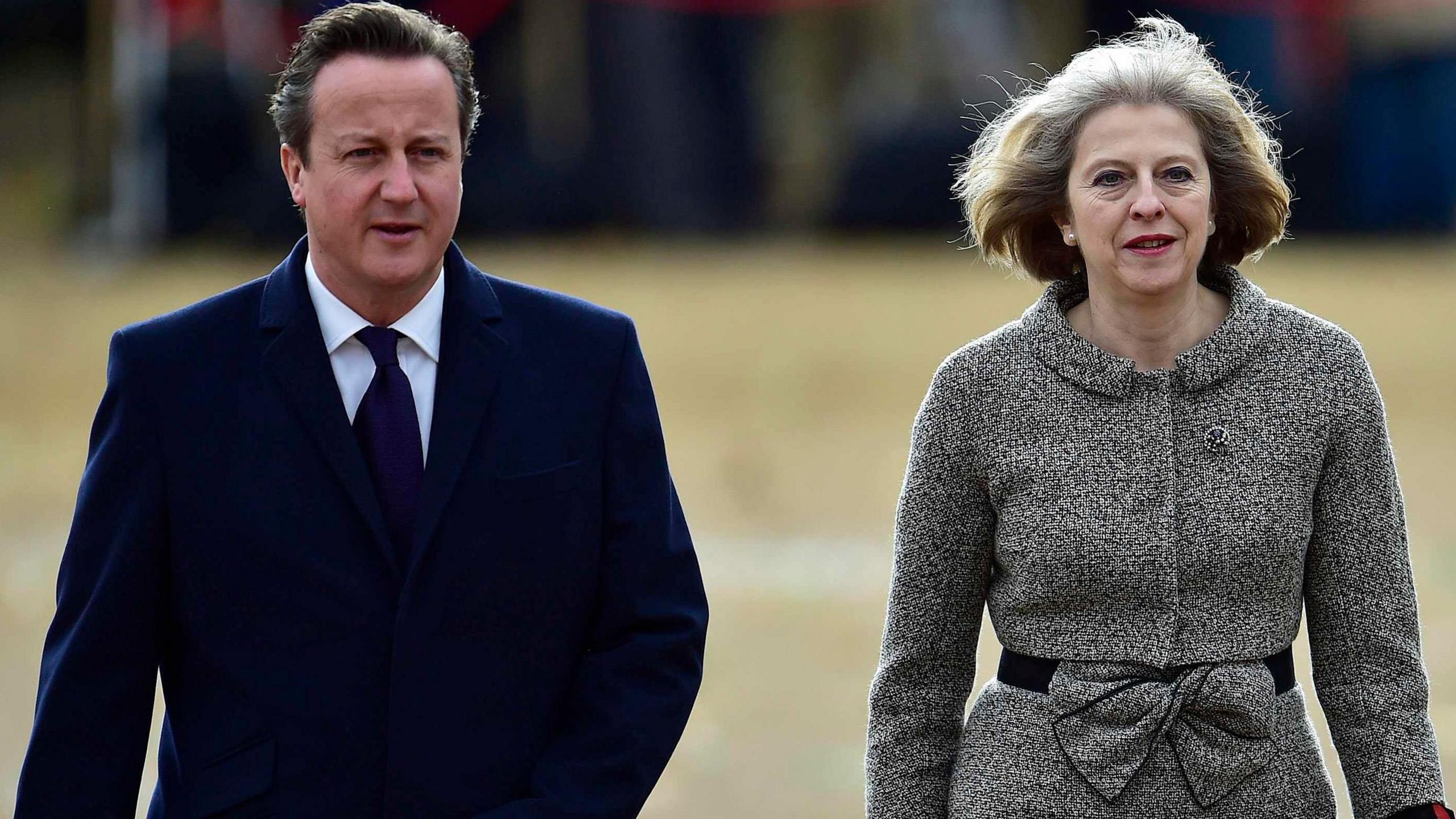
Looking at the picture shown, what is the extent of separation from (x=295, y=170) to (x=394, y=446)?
0.35 metres

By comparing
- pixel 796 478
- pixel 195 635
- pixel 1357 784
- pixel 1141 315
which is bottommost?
pixel 796 478

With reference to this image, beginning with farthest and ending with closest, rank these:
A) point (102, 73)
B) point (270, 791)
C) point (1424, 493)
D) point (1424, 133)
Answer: point (102, 73) < point (1424, 133) < point (1424, 493) < point (270, 791)

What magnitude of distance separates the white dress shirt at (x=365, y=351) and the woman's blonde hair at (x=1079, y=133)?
0.76 m

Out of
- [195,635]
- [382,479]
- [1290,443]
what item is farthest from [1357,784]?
[195,635]

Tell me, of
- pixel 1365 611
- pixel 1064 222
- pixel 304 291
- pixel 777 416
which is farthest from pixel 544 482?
pixel 777 416

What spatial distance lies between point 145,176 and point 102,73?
141 cm

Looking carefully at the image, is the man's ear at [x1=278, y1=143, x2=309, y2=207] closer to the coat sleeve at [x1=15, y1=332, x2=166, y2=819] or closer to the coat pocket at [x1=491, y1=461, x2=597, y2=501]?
the coat sleeve at [x1=15, y1=332, x2=166, y2=819]

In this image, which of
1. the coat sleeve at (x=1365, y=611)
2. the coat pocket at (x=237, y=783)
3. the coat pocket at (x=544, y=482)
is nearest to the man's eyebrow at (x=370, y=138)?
the coat pocket at (x=544, y=482)

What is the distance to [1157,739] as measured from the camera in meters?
2.46

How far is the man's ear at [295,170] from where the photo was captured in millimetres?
2420

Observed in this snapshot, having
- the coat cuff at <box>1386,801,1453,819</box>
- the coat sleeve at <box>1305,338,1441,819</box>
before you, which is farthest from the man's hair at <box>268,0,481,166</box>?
the coat cuff at <box>1386,801,1453,819</box>

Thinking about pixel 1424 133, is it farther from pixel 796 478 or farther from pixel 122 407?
pixel 122 407

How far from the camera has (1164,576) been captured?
247 cm

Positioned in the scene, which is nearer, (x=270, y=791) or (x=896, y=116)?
(x=270, y=791)
